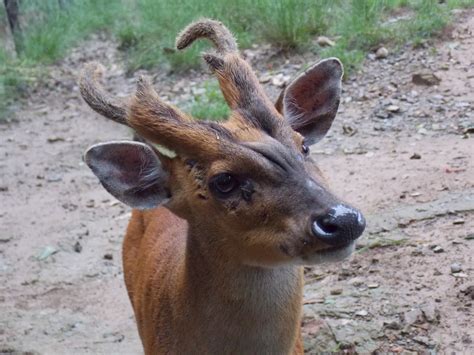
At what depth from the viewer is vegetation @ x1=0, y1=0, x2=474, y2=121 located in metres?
8.88

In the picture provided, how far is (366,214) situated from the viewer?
19.6ft

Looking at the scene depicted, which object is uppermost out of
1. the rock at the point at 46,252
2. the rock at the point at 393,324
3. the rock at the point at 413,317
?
the rock at the point at 413,317

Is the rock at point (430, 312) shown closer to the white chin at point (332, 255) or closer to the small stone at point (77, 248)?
the white chin at point (332, 255)

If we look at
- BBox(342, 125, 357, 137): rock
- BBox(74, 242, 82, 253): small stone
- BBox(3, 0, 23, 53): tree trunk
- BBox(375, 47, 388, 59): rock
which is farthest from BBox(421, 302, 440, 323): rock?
BBox(3, 0, 23, 53): tree trunk

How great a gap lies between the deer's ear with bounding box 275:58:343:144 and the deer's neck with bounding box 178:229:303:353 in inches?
28.6

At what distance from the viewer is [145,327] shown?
13.8ft

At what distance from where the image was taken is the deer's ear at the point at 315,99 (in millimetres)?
3779

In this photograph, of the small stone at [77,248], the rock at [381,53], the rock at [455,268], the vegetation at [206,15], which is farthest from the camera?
the vegetation at [206,15]

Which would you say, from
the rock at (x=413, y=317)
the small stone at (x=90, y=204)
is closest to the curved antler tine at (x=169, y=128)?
the rock at (x=413, y=317)

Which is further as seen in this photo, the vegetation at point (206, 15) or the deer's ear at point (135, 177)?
the vegetation at point (206, 15)

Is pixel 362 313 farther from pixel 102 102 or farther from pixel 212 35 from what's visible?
pixel 102 102

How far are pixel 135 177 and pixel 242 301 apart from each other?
693 mm

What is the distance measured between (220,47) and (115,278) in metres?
3.14

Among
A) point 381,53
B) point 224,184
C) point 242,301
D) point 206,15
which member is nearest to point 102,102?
point 224,184
